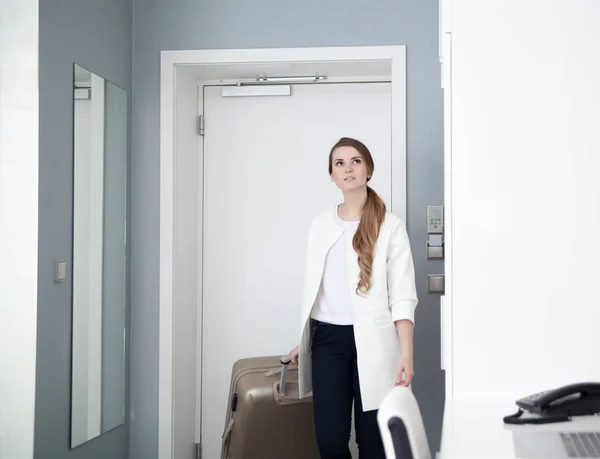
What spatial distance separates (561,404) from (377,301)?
1.06m

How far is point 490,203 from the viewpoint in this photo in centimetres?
163

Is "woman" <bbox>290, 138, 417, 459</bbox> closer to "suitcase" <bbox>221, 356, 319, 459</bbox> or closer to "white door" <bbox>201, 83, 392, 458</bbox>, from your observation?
"suitcase" <bbox>221, 356, 319, 459</bbox>

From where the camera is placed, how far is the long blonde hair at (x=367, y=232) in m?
2.41

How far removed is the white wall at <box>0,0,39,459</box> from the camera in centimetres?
239

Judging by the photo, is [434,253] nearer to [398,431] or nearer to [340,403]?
[340,403]

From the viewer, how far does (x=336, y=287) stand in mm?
2494

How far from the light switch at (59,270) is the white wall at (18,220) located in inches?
5.2

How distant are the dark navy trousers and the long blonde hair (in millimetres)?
188

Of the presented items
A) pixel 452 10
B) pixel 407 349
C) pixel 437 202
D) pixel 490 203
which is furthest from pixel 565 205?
pixel 437 202

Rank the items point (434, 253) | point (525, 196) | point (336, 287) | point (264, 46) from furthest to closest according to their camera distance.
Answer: point (264, 46), point (434, 253), point (336, 287), point (525, 196)

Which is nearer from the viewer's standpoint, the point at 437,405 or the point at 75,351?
the point at 75,351

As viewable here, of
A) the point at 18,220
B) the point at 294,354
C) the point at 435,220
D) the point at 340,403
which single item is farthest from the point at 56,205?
the point at 435,220

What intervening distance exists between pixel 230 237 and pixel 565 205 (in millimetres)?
2154

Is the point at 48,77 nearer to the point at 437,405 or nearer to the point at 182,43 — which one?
the point at 182,43
